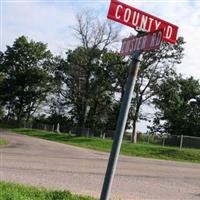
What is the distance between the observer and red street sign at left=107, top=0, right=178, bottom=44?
5.41m

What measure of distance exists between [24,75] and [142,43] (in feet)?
270

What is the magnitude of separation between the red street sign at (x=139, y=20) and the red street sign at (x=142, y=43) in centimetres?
12

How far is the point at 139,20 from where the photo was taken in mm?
5555

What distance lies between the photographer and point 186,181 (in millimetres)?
18281

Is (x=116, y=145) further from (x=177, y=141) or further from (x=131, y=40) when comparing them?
(x=177, y=141)

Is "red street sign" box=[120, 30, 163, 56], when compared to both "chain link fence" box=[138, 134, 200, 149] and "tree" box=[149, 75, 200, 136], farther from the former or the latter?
"tree" box=[149, 75, 200, 136]

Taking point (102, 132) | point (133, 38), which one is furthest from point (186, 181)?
point (102, 132)

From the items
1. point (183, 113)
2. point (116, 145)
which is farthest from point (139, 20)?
point (183, 113)

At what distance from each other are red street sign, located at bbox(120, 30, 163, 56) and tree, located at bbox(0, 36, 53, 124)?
79759 mm

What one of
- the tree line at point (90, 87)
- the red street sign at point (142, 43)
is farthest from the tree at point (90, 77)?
the red street sign at point (142, 43)

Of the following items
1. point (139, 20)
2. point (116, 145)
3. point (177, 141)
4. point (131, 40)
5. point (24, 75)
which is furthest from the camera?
point (24, 75)

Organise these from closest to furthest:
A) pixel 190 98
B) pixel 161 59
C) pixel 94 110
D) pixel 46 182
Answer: pixel 46 182 → pixel 161 59 → pixel 94 110 → pixel 190 98

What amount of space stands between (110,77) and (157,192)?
49591 millimetres

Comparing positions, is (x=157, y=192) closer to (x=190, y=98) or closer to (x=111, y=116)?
(x=111, y=116)
